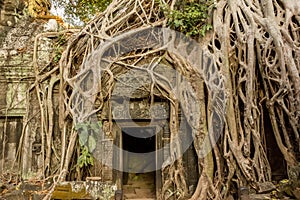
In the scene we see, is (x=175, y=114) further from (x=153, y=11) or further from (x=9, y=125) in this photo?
(x=9, y=125)

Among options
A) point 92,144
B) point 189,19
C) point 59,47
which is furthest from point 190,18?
point 92,144

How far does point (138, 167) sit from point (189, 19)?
3.58 m

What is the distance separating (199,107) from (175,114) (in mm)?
329

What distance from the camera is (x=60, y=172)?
3.88 m

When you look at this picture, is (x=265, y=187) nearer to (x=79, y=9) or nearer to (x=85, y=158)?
(x=85, y=158)

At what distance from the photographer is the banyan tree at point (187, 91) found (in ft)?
12.2

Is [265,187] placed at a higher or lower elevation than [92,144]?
lower

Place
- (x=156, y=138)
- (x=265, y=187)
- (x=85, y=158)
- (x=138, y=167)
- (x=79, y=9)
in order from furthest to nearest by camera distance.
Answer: (x=79, y=9), (x=138, y=167), (x=156, y=138), (x=85, y=158), (x=265, y=187)

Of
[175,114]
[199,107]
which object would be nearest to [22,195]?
[175,114]

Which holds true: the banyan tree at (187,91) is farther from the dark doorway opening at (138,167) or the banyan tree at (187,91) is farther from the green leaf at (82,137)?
the dark doorway opening at (138,167)

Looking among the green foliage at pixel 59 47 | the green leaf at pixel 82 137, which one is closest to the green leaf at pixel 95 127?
the green leaf at pixel 82 137

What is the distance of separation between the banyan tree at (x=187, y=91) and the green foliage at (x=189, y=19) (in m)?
0.01

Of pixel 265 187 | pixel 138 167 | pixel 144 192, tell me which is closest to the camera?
pixel 265 187

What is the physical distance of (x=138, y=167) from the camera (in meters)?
6.73
